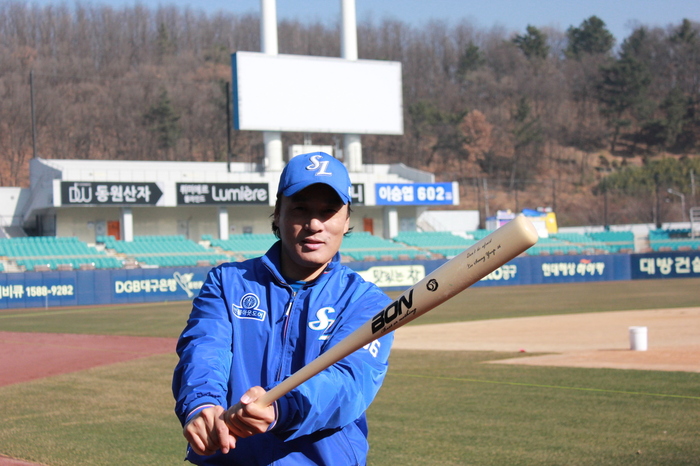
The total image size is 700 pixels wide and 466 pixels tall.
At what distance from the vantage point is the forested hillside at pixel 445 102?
273ft

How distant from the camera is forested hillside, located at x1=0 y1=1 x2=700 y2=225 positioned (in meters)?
83.2

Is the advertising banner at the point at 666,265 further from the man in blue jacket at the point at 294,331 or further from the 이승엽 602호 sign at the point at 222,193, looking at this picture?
the man in blue jacket at the point at 294,331

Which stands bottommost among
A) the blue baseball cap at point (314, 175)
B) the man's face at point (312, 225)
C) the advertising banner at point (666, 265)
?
the advertising banner at point (666, 265)

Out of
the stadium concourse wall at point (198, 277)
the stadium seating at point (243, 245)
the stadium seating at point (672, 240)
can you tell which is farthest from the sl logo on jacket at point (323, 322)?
the stadium seating at point (672, 240)

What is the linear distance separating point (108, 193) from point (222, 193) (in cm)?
647

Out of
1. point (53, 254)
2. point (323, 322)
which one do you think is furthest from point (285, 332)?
point (53, 254)

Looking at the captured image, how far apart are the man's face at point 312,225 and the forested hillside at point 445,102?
71098 mm

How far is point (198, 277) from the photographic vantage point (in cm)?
3578

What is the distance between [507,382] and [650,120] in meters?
97.5

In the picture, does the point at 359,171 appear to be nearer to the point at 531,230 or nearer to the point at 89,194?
the point at 89,194

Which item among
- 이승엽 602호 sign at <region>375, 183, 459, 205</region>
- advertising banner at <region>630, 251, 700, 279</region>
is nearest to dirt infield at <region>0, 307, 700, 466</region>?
advertising banner at <region>630, 251, 700, 279</region>

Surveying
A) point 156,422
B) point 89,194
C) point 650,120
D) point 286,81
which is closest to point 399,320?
Result: point 156,422

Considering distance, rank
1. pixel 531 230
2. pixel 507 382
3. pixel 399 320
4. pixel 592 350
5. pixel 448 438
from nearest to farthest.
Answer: pixel 531 230 → pixel 399 320 → pixel 448 438 → pixel 507 382 → pixel 592 350

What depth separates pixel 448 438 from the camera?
24.1 feet
